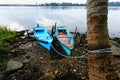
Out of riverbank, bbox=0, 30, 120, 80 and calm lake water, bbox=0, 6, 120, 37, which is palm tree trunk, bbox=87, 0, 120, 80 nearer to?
riverbank, bbox=0, 30, 120, 80

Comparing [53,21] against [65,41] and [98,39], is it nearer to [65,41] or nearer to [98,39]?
[65,41]

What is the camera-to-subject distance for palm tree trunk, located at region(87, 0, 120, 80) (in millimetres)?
3465

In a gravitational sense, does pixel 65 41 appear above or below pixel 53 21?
below

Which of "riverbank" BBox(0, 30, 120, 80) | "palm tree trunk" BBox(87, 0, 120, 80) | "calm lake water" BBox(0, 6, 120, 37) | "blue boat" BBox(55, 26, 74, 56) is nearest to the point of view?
"palm tree trunk" BBox(87, 0, 120, 80)

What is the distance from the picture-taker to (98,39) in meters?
3.52

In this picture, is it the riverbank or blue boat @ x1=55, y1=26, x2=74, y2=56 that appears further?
blue boat @ x1=55, y1=26, x2=74, y2=56

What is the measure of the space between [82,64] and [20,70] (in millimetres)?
3327

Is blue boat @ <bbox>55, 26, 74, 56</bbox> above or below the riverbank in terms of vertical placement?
above

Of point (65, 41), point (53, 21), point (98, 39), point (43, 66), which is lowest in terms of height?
point (43, 66)

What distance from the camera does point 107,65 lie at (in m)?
3.72

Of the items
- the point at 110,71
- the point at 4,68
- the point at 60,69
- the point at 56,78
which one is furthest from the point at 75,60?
the point at 110,71

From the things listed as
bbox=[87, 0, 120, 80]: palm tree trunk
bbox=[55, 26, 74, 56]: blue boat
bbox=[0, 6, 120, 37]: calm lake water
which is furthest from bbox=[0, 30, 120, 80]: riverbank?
bbox=[0, 6, 120, 37]: calm lake water

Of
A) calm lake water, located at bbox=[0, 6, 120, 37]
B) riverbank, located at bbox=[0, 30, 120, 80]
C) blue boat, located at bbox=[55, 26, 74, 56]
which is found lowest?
riverbank, located at bbox=[0, 30, 120, 80]

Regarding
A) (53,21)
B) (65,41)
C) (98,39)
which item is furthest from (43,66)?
(53,21)
